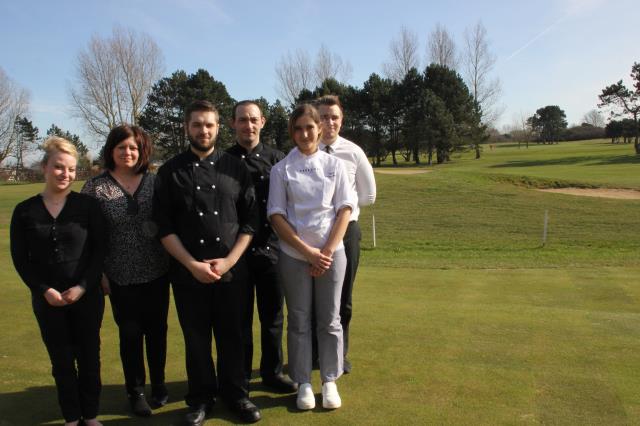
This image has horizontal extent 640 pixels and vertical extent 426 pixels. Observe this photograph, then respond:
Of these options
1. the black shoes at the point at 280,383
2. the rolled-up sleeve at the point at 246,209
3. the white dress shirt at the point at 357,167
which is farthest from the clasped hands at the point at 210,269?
the white dress shirt at the point at 357,167

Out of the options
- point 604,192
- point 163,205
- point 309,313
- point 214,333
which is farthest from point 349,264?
point 604,192

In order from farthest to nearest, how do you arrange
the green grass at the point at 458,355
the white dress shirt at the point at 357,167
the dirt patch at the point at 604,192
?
the dirt patch at the point at 604,192
the white dress shirt at the point at 357,167
the green grass at the point at 458,355

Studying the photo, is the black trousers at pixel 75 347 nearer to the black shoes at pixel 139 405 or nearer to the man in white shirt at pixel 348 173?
the black shoes at pixel 139 405

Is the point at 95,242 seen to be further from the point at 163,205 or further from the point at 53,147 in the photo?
the point at 53,147

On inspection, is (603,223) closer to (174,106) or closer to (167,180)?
(167,180)

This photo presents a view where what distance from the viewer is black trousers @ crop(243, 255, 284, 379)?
3.58 metres

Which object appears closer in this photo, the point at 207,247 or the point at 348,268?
the point at 207,247

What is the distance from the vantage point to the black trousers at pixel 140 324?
334 centimetres

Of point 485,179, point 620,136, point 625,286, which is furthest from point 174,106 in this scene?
point 620,136

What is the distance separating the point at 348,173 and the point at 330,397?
1.66 meters

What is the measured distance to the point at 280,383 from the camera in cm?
357

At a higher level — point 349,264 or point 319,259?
point 319,259

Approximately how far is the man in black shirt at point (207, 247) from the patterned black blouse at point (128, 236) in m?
0.22

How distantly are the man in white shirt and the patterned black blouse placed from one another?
139 cm
